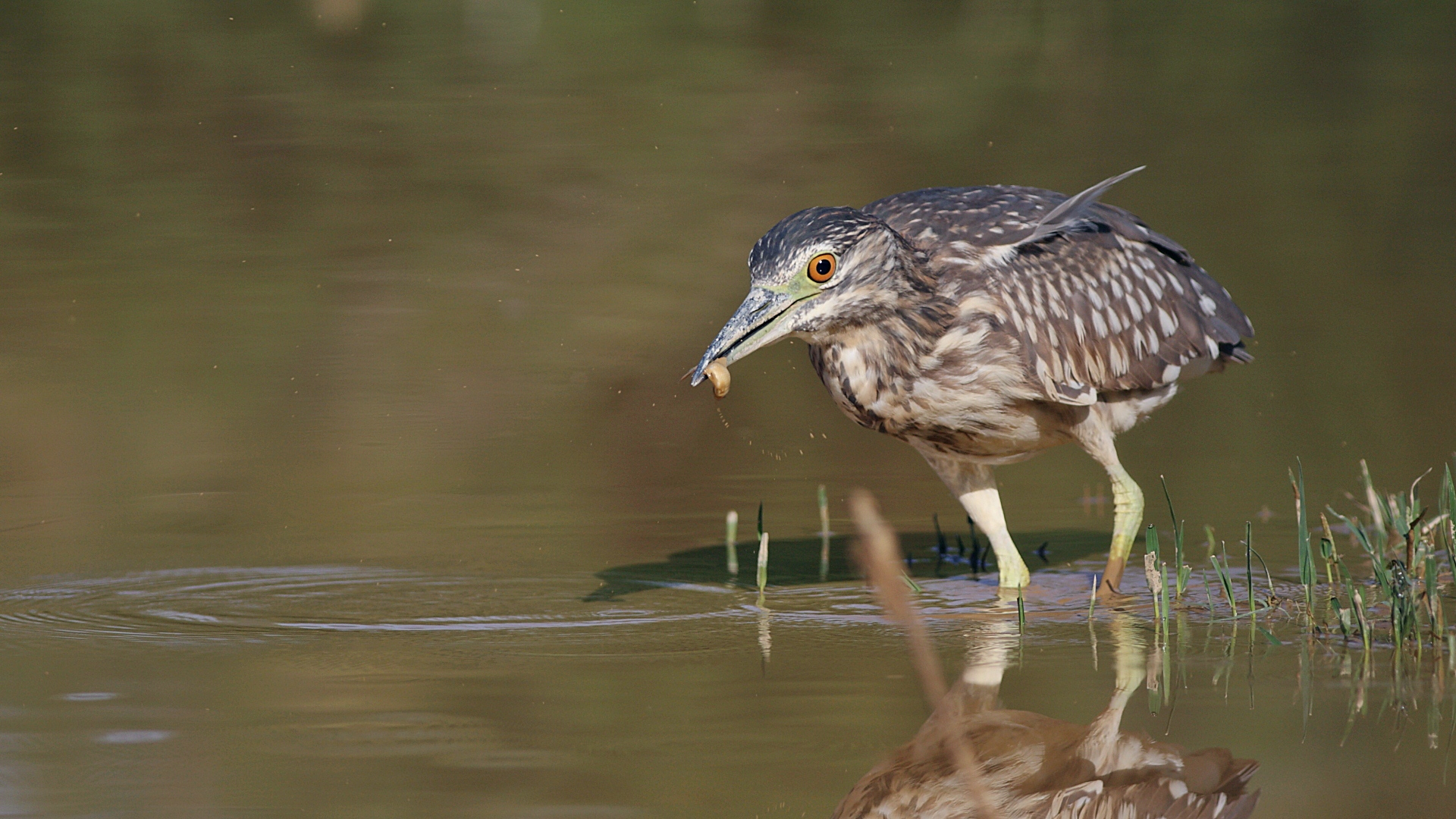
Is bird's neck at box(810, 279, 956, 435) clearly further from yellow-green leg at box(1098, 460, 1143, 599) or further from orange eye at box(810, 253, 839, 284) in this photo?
yellow-green leg at box(1098, 460, 1143, 599)

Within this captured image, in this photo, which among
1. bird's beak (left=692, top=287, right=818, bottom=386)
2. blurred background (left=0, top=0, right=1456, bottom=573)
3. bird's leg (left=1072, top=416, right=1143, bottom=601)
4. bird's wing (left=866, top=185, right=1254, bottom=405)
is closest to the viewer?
bird's beak (left=692, top=287, right=818, bottom=386)

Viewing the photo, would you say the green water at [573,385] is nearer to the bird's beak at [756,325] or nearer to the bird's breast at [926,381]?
the bird's breast at [926,381]

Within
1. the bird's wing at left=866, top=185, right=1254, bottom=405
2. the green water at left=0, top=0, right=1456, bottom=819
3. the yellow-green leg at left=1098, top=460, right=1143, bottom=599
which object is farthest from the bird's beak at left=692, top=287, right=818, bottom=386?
the yellow-green leg at left=1098, top=460, right=1143, bottom=599

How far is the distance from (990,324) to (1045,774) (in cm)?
231

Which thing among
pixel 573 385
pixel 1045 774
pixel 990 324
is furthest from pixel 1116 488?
pixel 573 385

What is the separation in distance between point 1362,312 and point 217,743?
9659 millimetres

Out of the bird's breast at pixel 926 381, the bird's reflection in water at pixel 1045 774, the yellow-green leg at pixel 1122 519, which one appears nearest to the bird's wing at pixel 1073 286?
the bird's breast at pixel 926 381

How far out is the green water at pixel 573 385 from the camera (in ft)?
16.8

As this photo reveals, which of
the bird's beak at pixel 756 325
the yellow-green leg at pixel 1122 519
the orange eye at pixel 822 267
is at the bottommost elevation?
the yellow-green leg at pixel 1122 519

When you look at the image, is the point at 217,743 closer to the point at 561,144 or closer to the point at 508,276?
the point at 508,276

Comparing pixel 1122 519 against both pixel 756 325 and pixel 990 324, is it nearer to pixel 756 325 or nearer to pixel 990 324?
pixel 990 324

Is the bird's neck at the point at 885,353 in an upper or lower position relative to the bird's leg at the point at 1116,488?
upper

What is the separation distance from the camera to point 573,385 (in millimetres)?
→ 11633

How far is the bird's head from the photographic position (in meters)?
6.28
